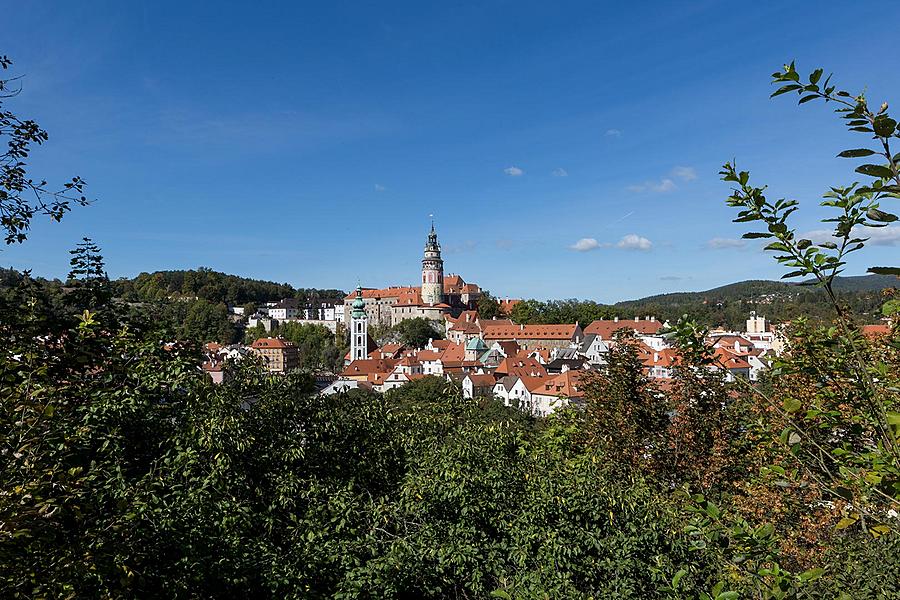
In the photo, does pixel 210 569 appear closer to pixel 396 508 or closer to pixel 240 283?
pixel 396 508

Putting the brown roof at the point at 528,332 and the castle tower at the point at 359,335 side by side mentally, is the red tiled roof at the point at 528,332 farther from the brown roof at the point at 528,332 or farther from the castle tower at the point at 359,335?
the castle tower at the point at 359,335

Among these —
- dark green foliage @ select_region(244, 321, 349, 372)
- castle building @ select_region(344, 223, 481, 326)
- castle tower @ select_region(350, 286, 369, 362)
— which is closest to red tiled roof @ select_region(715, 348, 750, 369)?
castle tower @ select_region(350, 286, 369, 362)

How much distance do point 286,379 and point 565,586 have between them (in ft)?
17.2

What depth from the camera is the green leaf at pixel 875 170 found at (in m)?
1.78

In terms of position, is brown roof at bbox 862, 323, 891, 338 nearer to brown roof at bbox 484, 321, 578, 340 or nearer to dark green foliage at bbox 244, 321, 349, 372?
dark green foliage at bbox 244, 321, 349, 372

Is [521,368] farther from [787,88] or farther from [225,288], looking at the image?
[225,288]

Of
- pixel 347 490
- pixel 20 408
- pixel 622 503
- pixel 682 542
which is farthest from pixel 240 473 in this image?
pixel 682 542

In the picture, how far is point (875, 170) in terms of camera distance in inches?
70.4

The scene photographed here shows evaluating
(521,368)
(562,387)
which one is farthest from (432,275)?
(562,387)

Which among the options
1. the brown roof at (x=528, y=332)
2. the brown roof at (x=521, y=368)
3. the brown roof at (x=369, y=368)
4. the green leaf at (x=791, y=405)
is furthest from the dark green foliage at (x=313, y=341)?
the green leaf at (x=791, y=405)

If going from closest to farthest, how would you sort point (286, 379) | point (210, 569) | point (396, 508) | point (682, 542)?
point (210, 569) → point (682, 542) → point (396, 508) → point (286, 379)

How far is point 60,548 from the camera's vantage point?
12.2ft

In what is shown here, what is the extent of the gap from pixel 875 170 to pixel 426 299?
116 m

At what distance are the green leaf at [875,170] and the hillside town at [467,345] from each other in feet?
29.3
